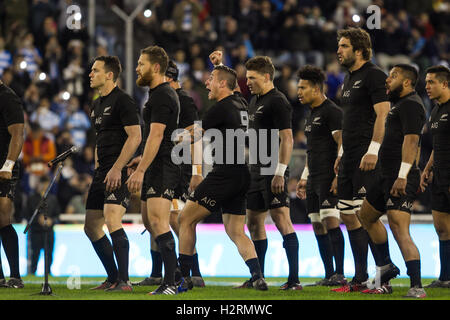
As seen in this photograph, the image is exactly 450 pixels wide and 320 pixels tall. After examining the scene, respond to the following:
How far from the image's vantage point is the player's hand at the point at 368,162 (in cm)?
880

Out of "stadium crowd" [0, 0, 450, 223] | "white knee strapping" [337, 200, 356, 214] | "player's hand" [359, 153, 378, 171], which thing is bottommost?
"white knee strapping" [337, 200, 356, 214]

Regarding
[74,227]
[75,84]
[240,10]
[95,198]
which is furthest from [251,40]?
[95,198]

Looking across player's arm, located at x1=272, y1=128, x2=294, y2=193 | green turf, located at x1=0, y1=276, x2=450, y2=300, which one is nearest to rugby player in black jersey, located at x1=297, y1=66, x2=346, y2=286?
green turf, located at x1=0, y1=276, x2=450, y2=300

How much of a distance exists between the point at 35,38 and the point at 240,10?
4879mm

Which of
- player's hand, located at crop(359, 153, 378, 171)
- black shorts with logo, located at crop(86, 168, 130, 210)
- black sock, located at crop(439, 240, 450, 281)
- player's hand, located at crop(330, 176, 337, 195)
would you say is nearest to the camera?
player's hand, located at crop(359, 153, 378, 171)

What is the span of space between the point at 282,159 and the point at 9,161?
9.91 feet

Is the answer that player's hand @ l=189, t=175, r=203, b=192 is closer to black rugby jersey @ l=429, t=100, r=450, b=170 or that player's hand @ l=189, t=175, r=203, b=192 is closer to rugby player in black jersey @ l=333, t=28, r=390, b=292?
rugby player in black jersey @ l=333, t=28, r=390, b=292

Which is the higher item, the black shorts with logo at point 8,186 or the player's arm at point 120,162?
the player's arm at point 120,162

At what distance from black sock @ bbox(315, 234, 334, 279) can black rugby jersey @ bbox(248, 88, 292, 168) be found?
1368mm

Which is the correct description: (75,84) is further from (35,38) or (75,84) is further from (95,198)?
(95,198)

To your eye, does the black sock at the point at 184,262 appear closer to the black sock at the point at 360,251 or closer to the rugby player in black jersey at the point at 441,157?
the black sock at the point at 360,251

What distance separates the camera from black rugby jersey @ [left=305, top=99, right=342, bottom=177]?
10484 mm

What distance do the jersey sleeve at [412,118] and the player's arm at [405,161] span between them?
0.21 ft

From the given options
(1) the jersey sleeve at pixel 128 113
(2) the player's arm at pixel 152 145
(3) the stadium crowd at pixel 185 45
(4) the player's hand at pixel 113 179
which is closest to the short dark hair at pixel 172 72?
(1) the jersey sleeve at pixel 128 113
